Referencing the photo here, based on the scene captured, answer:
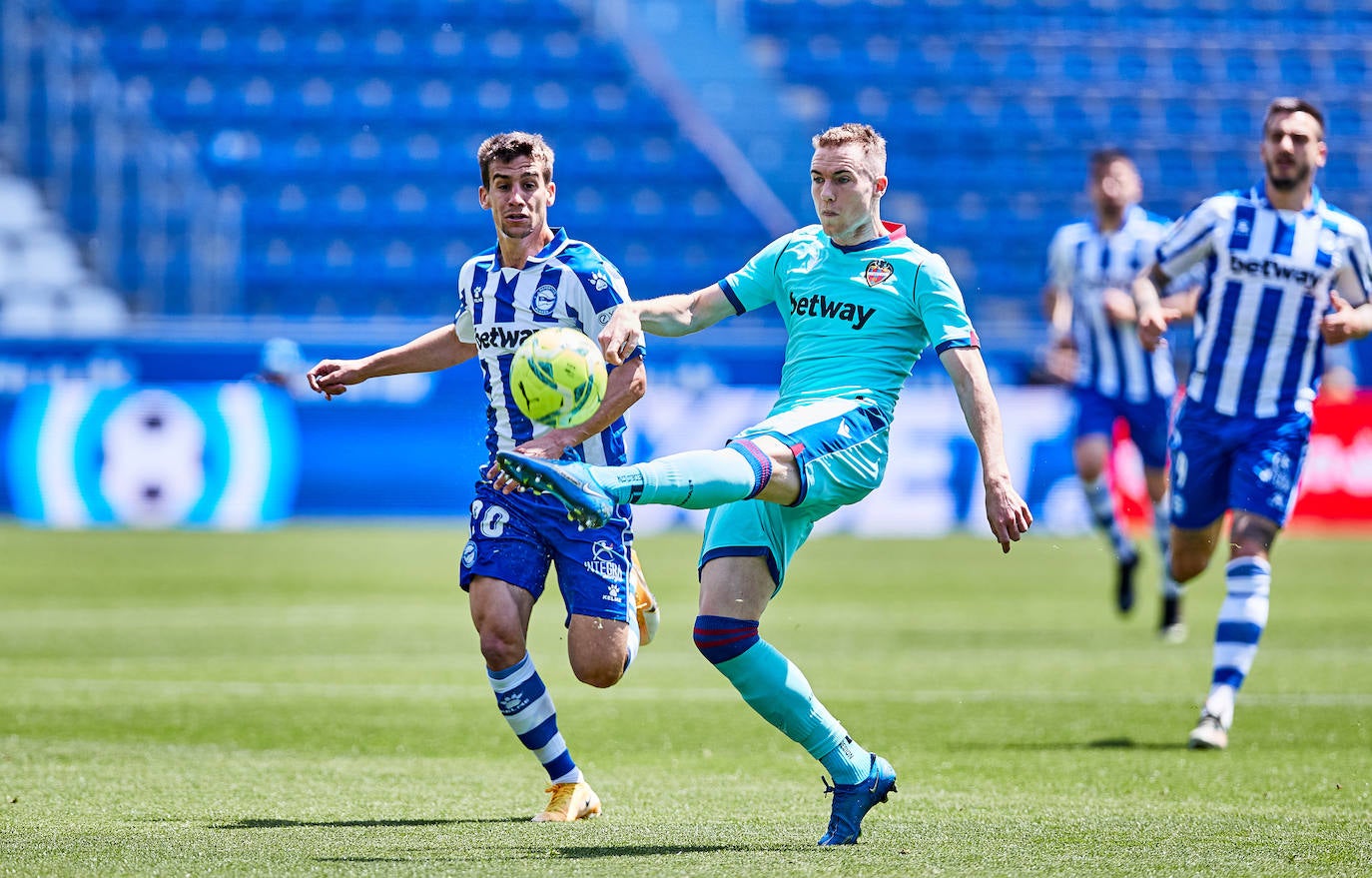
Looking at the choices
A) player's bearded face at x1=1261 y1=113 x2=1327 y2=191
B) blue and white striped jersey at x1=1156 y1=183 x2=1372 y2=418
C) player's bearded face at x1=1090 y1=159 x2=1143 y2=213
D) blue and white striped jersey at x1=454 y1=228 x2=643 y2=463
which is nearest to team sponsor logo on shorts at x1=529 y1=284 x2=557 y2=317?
blue and white striped jersey at x1=454 y1=228 x2=643 y2=463

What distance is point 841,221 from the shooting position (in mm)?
5551

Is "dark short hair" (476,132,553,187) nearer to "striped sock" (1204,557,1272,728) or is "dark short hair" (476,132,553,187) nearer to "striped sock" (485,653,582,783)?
"striped sock" (485,653,582,783)

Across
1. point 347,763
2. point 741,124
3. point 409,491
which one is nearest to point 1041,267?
point 741,124

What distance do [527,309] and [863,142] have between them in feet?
3.87

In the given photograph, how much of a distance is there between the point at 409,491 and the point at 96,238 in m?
6.19

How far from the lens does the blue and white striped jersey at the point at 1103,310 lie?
1194 cm

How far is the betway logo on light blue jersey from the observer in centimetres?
550

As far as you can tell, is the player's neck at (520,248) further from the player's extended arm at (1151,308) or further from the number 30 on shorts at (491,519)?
the player's extended arm at (1151,308)

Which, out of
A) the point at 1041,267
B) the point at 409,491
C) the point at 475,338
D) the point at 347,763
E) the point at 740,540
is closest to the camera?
the point at 740,540

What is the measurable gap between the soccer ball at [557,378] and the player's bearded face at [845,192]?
0.88 m

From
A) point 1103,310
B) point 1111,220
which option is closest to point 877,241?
point 1103,310

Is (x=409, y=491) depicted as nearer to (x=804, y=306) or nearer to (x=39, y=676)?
(x=39, y=676)

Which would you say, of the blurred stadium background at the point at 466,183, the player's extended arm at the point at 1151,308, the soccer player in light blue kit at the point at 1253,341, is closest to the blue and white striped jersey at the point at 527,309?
the player's extended arm at the point at 1151,308

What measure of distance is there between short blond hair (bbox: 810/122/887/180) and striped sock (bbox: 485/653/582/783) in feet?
6.04
